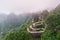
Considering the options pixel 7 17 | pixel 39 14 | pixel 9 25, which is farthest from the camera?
pixel 7 17

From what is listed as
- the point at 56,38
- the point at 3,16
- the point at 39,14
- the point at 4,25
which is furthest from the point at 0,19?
the point at 56,38

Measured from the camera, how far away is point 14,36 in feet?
28.5

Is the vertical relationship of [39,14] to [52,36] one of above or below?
above

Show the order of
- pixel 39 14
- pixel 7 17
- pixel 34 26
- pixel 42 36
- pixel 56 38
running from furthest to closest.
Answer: pixel 7 17 < pixel 39 14 < pixel 34 26 < pixel 42 36 < pixel 56 38

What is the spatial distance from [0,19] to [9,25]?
2780 mm

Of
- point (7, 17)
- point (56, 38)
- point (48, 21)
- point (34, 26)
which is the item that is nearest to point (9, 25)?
point (7, 17)

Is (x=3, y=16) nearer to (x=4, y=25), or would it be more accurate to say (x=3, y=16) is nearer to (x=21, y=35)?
(x=4, y=25)

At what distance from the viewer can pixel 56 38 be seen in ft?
26.1

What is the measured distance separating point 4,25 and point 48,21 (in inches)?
289

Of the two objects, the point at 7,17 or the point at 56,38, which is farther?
the point at 7,17

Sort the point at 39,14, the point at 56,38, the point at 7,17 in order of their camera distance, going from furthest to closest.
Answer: the point at 7,17, the point at 39,14, the point at 56,38

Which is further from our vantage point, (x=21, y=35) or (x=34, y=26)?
(x=34, y=26)

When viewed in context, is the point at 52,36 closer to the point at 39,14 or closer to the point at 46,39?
the point at 46,39

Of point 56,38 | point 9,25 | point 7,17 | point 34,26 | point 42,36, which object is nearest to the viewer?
point 56,38
